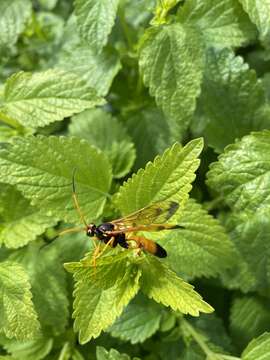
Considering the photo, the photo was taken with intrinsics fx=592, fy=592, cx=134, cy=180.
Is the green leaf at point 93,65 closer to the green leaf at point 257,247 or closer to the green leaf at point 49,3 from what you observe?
the green leaf at point 49,3

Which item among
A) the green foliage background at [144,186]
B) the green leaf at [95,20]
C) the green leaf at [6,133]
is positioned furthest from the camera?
the green leaf at [6,133]

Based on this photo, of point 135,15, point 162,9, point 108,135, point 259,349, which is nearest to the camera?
point 259,349

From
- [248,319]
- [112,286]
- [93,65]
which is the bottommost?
[248,319]

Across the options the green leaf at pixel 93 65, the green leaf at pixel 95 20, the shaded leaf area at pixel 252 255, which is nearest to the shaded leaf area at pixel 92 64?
the green leaf at pixel 93 65

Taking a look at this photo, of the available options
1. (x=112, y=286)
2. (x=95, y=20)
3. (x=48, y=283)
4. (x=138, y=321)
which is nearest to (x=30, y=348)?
(x=48, y=283)

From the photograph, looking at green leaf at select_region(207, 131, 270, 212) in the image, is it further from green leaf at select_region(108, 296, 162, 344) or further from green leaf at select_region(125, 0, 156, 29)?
green leaf at select_region(125, 0, 156, 29)

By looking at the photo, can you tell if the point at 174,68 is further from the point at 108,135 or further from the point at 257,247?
the point at 257,247

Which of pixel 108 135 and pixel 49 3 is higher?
pixel 49 3
